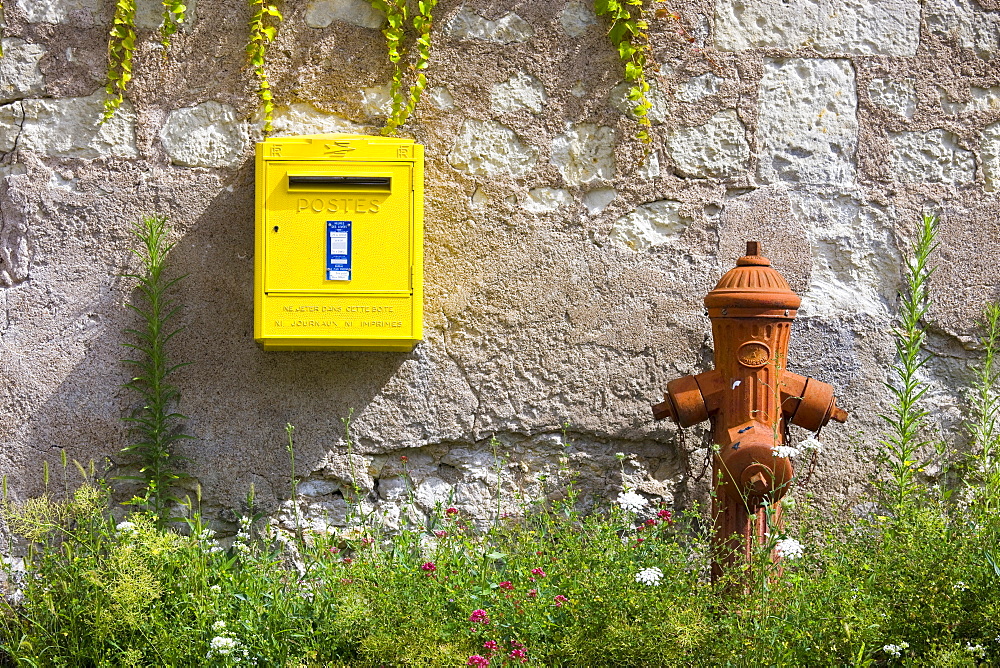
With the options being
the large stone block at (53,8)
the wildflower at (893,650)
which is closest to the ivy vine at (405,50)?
the large stone block at (53,8)

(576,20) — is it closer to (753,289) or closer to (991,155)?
(753,289)

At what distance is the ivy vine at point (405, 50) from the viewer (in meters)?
3.12

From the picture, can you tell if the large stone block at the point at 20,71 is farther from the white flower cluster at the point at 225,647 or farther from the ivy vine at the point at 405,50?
the white flower cluster at the point at 225,647

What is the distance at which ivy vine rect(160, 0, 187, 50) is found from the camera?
10.1ft

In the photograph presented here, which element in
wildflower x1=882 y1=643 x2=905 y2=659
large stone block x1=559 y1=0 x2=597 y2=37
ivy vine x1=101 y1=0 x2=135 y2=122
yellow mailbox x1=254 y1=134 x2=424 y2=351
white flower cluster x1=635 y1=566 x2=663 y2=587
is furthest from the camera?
large stone block x1=559 y1=0 x2=597 y2=37

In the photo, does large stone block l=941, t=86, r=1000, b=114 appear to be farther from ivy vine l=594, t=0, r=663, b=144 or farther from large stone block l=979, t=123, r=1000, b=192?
ivy vine l=594, t=0, r=663, b=144

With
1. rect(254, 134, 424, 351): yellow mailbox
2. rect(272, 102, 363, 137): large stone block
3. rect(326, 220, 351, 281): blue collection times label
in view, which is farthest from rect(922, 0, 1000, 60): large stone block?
rect(326, 220, 351, 281): blue collection times label

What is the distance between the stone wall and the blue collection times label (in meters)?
0.37

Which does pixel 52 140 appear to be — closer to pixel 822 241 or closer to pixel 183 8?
pixel 183 8

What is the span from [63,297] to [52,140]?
1.83ft

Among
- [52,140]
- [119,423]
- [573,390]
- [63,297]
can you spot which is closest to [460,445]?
[573,390]

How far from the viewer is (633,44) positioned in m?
3.16

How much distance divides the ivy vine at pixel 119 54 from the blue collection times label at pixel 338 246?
94 centimetres

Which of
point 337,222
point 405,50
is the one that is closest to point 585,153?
point 405,50
